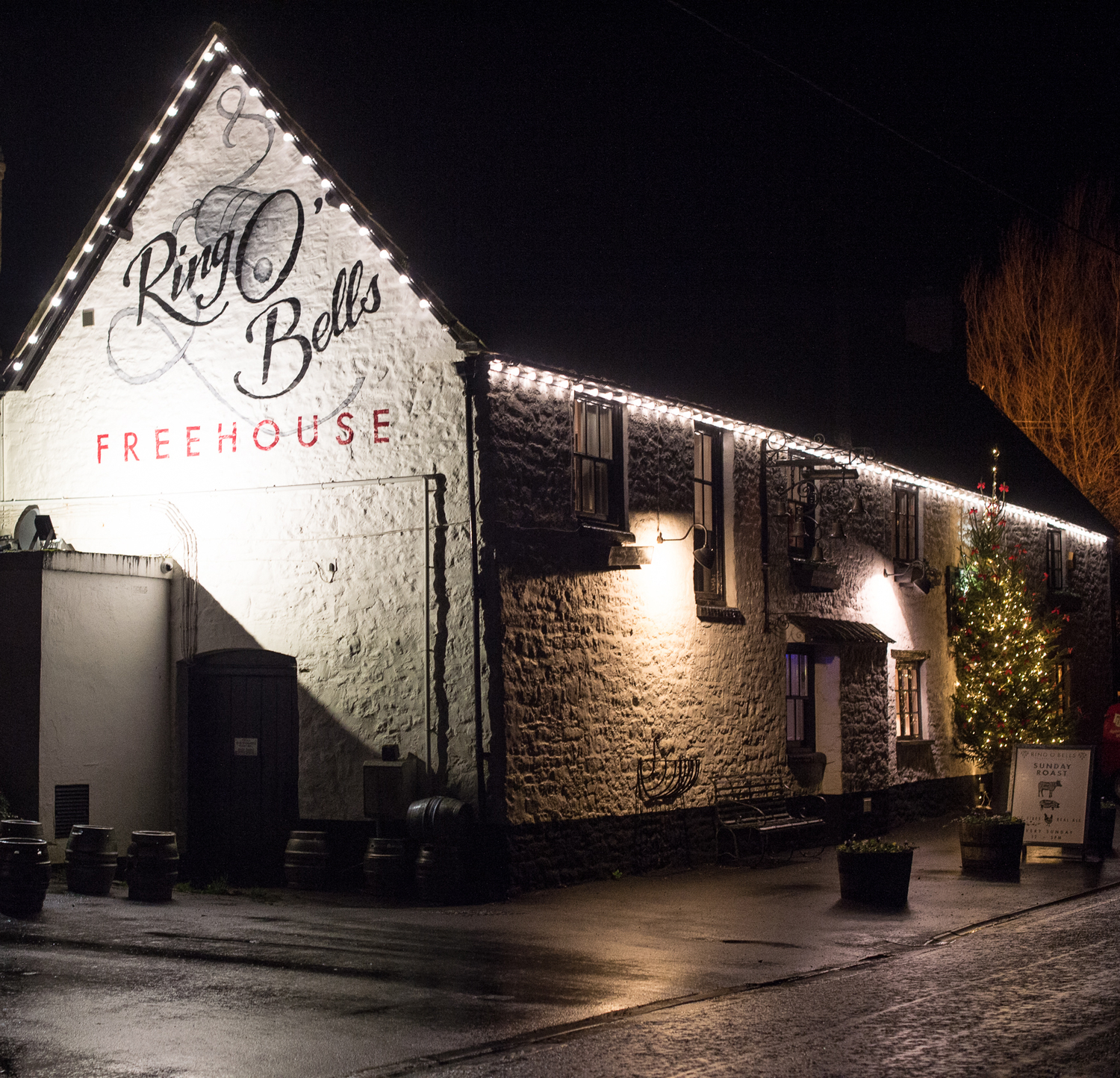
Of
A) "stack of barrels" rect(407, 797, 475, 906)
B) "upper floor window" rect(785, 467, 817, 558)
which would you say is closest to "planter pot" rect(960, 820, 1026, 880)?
"upper floor window" rect(785, 467, 817, 558)

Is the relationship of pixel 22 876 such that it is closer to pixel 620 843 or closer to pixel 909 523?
pixel 620 843

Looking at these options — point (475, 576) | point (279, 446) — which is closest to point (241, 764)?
point (279, 446)

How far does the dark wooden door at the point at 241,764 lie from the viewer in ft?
49.5

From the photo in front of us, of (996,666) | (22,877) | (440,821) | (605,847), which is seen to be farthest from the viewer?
(996,666)

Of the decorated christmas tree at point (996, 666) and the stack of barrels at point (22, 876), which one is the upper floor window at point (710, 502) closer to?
the decorated christmas tree at point (996, 666)

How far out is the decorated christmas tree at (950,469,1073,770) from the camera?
23047mm

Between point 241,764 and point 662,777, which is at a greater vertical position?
point 241,764

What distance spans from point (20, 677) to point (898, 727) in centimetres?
1260

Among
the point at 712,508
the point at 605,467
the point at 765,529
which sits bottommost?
the point at 765,529

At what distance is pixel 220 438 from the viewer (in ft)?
51.0

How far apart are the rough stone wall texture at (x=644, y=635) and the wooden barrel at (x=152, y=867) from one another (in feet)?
10.0

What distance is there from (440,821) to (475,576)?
228 centimetres

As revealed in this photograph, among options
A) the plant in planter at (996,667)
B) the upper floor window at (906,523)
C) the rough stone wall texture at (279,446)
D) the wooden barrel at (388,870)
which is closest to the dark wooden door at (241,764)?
the rough stone wall texture at (279,446)

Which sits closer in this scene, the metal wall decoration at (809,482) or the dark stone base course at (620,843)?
the dark stone base course at (620,843)
